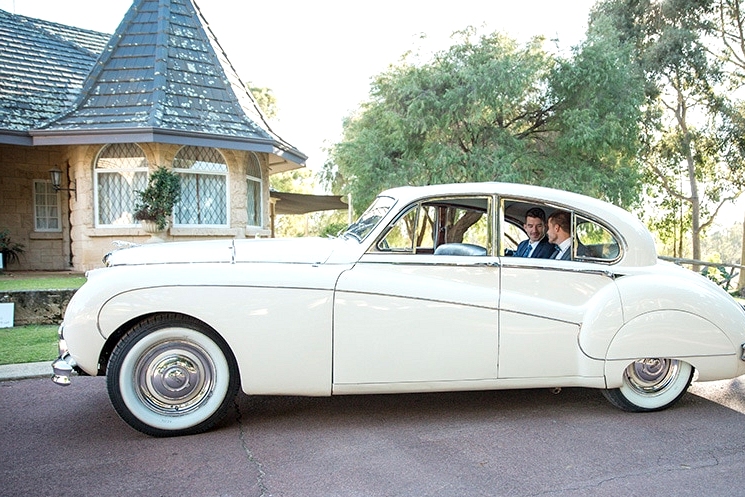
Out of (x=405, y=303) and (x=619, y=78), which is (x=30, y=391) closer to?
(x=405, y=303)

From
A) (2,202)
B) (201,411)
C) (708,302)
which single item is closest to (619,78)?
(708,302)

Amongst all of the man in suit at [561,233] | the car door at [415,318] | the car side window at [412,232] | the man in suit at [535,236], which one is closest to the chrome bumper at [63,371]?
the car door at [415,318]

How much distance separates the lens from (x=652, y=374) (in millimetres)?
4062

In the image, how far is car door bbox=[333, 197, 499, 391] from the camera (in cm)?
360

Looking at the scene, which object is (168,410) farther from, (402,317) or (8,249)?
(8,249)

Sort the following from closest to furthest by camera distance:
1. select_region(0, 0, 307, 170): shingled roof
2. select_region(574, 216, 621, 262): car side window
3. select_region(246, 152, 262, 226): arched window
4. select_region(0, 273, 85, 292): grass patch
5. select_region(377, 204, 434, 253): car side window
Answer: select_region(377, 204, 434, 253): car side window
select_region(574, 216, 621, 262): car side window
select_region(0, 273, 85, 292): grass patch
select_region(0, 0, 307, 170): shingled roof
select_region(246, 152, 262, 226): arched window

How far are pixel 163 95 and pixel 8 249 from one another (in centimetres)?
499

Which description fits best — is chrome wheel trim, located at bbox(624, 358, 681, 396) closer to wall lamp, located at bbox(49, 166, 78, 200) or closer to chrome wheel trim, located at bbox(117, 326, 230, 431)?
chrome wheel trim, located at bbox(117, 326, 230, 431)

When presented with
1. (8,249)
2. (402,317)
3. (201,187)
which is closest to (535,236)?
(402,317)

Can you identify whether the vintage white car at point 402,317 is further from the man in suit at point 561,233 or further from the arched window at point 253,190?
the arched window at point 253,190

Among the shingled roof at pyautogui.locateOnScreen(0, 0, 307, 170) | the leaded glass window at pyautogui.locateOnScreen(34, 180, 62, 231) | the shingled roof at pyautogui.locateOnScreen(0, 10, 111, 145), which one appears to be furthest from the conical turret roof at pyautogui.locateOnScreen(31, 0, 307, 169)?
the leaded glass window at pyautogui.locateOnScreen(34, 180, 62, 231)

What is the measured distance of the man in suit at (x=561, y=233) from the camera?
4.09 meters

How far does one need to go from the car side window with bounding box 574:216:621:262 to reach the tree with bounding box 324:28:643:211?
32.2 ft

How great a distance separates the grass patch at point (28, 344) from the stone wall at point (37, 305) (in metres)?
0.17
